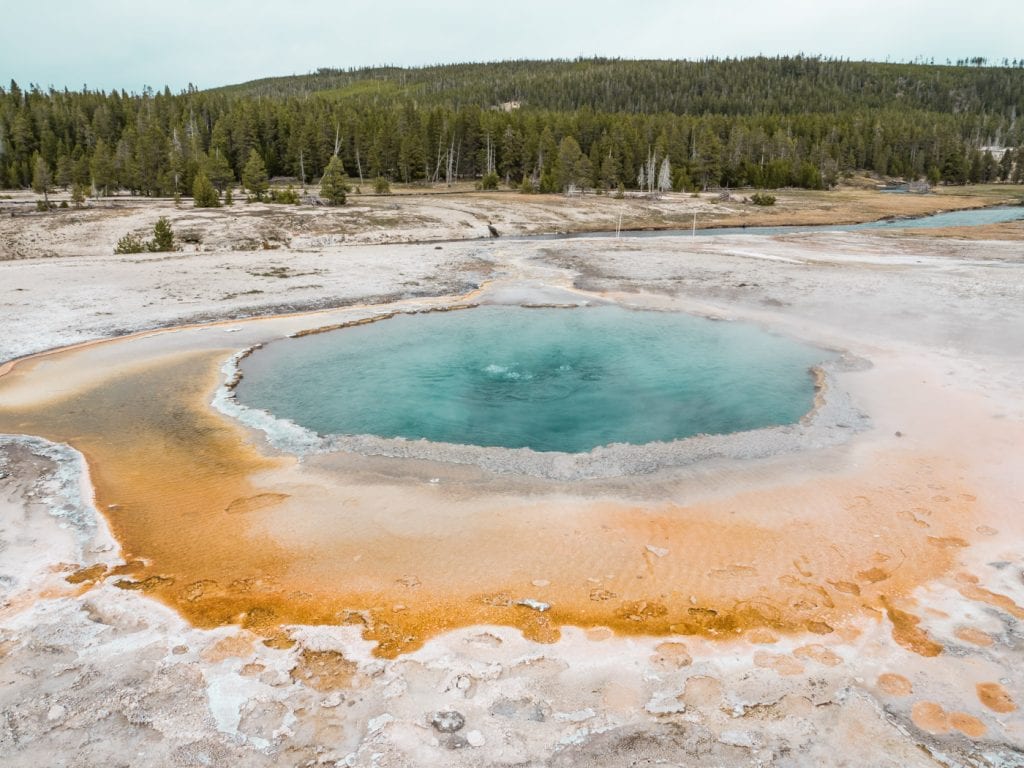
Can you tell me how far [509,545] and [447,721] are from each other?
3506mm

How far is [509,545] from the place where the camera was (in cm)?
997

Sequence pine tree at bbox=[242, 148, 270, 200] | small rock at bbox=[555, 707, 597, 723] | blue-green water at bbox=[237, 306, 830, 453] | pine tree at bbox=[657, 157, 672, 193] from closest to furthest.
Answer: small rock at bbox=[555, 707, 597, 723], blue-green water at bbox=[237, 306, 830, 453], pine tree at bbox=[242, 148, 270, 200], pine tree at bbox=[657, 157, 672, 193]

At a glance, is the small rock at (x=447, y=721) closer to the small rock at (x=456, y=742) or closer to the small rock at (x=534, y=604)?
the small rock at (x=456, y=742)

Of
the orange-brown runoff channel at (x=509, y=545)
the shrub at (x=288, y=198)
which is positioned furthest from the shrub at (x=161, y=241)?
the orange-brown runoff channel at (x=509, y=545)

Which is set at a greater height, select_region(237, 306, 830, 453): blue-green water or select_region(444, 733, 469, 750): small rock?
select_region(237, 306, 830, 453): blue-green water

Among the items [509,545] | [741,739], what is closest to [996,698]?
[741,739]

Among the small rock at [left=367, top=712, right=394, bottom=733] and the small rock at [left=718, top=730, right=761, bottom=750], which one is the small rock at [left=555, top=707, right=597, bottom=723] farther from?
the small rock at [left=367, top=712, right=394, bottom=733]

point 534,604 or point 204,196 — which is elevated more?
point 204,196

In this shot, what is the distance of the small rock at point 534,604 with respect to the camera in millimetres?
8511

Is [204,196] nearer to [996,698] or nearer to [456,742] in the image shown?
[456,742]

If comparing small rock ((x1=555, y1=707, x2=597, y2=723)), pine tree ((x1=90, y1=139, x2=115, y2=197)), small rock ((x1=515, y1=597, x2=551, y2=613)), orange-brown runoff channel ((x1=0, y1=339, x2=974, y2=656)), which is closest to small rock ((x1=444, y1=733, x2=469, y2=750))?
small rock ((x1=555, y1=707, x2=597, y2=723))

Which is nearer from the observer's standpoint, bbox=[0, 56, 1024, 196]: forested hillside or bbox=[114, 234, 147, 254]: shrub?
bbox=[114, 234, 147, 254]: shrub

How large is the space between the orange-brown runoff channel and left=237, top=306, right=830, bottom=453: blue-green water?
259 centimetres

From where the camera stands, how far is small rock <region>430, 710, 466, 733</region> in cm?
657
